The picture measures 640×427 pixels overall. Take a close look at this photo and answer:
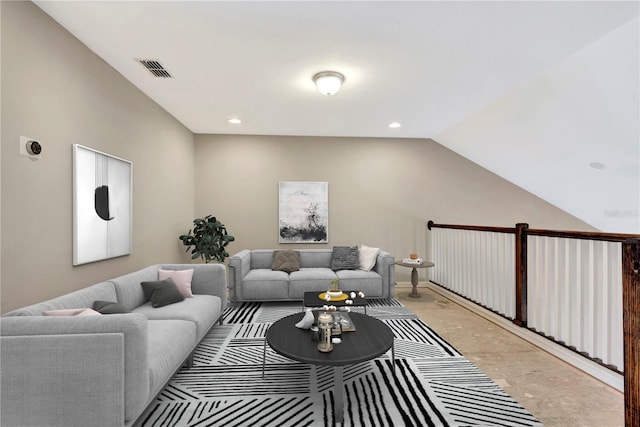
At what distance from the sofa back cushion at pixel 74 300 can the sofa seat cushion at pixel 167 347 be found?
434 millimetres

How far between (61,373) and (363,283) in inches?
141

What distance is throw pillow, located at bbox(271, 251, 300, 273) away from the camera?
4828 mm

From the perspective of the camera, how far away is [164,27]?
2.37 meters

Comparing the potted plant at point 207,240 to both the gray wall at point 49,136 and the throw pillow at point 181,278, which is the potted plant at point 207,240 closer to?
the gray wall at point 49,136

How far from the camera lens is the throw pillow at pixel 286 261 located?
4.83 m

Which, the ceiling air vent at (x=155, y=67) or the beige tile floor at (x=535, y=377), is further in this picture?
the ceiling air vent at (x=155, y=67)

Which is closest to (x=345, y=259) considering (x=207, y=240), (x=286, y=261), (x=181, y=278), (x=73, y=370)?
(x=286, y=261)

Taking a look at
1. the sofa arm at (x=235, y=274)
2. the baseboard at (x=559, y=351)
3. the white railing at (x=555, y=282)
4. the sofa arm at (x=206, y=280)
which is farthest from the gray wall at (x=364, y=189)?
the sofa arm at (x=206, y=280)

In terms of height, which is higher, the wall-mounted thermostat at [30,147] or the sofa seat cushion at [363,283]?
the wall-mounted thermostat at [30,147]

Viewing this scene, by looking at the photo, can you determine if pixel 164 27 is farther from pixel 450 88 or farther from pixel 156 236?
pixel 450 88

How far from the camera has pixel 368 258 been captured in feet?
15.9

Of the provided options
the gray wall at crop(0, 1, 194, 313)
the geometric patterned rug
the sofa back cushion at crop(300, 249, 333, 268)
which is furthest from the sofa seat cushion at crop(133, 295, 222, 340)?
the sofa back cushion at crop(300, 249, 333, 268)

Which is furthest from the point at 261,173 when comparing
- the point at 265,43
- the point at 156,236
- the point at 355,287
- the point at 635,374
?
the point at 635,374

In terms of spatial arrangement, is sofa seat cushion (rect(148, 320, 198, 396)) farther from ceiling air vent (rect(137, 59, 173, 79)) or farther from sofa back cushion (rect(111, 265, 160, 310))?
ceiling air vent (rect(137, 59, 173, 79))
